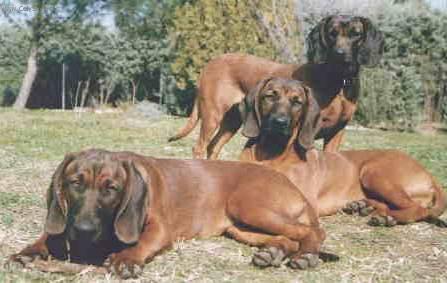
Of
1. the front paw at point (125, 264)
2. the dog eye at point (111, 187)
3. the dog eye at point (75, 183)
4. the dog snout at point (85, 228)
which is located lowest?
the front paw at point (125, 264)

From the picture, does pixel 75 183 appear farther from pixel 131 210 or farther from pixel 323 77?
pixel 323 77

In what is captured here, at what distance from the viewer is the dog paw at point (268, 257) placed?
4.80 metres

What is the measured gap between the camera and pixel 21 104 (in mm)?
19688

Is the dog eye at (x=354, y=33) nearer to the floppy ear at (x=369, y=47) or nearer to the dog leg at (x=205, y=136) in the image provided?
the floppy ear at (x=369, y=47)

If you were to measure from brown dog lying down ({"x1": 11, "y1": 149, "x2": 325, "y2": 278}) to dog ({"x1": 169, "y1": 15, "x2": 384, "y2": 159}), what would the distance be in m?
2.65

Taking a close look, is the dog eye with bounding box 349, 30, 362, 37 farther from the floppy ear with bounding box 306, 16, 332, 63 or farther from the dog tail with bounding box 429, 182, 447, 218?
the dog tail with bounding box 429, 182, 447, 218

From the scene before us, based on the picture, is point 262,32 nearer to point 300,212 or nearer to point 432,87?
point 432,87

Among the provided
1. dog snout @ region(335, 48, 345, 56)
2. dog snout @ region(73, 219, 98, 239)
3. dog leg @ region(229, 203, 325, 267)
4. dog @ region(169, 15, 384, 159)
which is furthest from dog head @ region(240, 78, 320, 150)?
dog snout @ region(73, 219, 98, 239)

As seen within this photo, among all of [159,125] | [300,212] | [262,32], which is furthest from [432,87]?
[300,212]

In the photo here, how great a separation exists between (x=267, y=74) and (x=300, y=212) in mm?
3713

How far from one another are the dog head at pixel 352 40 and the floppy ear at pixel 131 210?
13.5ft

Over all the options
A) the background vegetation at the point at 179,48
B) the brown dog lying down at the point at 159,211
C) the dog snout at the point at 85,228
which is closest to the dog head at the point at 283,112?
the brown dog lying down at the point at 159,211

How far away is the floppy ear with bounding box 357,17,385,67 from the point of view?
8.28m

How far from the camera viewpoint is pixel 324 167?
687 cm
